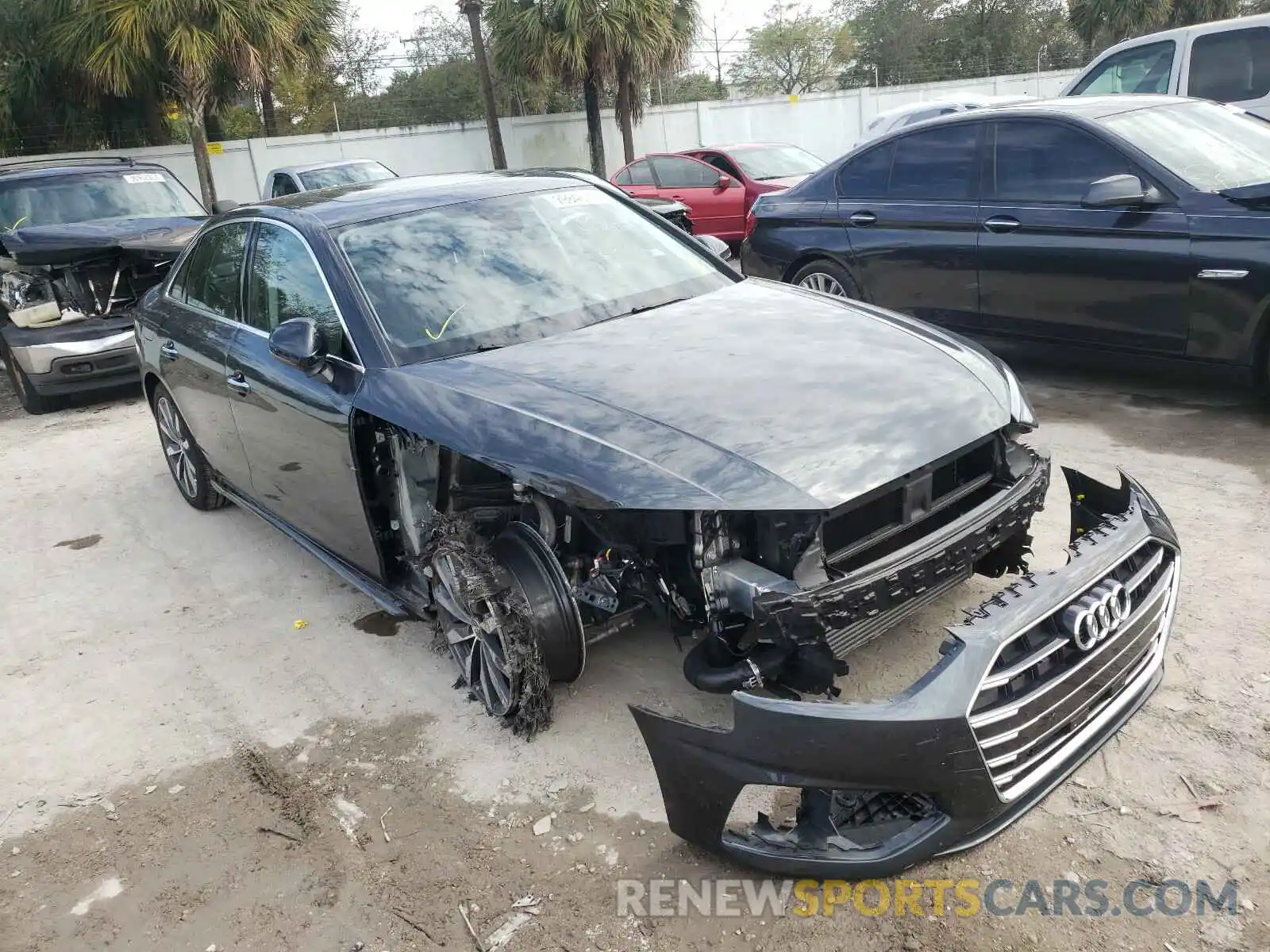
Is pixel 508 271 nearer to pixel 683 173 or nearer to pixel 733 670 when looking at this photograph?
pixel 733 670

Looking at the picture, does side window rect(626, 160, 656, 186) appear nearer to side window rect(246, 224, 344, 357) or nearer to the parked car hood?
the parked car hood

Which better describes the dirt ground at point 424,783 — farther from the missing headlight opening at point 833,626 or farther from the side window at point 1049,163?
the side window at point 1049,163

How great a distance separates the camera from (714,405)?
284 centimetres

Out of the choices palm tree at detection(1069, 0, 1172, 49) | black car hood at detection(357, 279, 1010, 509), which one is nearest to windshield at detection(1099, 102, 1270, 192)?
black car hood at detection(357, 279, 1010, 509)

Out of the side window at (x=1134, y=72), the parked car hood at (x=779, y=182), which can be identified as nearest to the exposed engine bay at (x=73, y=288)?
the parked car hood at (x=779, y=182)

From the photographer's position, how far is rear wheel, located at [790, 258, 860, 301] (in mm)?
6617


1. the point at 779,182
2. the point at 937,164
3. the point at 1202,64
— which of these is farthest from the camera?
the point at 779,182

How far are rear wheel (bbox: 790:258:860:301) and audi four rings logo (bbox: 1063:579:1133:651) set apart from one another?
4.20 meters

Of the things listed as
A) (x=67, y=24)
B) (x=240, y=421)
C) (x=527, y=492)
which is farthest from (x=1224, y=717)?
(x=67, y=24)

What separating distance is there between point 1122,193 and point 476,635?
3.83m

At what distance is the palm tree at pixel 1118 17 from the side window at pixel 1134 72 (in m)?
17.7

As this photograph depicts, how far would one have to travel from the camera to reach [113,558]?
5.09 meters

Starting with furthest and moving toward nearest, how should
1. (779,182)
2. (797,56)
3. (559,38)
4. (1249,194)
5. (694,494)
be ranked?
1. (797,56)
2. (559,38)
3. (779,182)
4. (1249,194)
5. (694,494)

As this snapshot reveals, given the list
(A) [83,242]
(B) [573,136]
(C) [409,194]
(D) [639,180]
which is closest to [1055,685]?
(C) [409,194]
